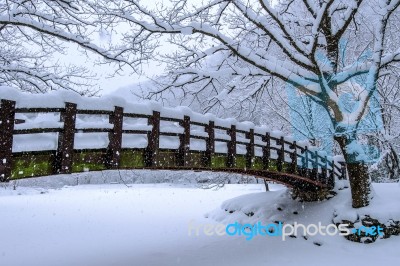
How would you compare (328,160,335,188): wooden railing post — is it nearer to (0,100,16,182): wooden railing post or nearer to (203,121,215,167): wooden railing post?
(203,121,215,167): wooden railing post

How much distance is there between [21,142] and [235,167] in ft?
16.7

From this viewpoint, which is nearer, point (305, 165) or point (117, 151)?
point (117, 151)

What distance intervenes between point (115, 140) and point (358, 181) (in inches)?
287

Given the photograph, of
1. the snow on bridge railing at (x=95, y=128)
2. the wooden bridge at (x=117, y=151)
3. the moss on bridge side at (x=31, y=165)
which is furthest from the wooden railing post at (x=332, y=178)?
the moss on bridge side at (x=31, y=165)

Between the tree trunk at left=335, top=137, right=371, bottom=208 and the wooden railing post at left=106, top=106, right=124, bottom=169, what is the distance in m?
6.47

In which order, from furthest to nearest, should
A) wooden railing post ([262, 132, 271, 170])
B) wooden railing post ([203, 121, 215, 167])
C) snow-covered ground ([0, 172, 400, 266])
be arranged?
1. wooden railing post ([262, 132, 271, 170])
2. snow-covered ground ([0, 172, 400, 266])
3. wooden railing post ([203, 121, 215, 167])

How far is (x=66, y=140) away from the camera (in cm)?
529

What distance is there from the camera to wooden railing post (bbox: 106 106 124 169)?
5.88 metres

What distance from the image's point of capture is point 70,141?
17.5ft

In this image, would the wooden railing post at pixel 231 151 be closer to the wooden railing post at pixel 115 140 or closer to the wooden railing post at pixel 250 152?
the wooden railing post at pixel 250 152

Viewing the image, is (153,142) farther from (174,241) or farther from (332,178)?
(332,178)

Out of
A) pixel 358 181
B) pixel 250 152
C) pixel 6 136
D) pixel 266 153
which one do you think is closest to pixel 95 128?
pixel 6 136

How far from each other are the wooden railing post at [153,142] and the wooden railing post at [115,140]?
679 mm

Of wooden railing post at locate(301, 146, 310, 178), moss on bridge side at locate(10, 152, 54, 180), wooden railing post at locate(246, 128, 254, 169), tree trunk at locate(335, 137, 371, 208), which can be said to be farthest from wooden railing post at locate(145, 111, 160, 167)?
wooden railing post at locate(301, 146, 310, 178)
